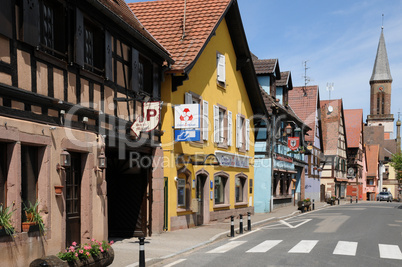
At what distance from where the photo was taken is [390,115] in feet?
433

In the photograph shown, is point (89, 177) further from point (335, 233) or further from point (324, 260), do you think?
point (335, 233)

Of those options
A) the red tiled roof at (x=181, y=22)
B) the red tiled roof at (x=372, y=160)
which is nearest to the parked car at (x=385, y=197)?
the red tiled roof at (x=372, y=160)

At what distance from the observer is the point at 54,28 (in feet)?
36.9

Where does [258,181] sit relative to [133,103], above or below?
below

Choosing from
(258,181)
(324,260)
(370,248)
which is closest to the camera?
(324,260)

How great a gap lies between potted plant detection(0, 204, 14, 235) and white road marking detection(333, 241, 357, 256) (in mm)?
7957

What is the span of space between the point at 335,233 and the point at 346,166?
4947 centimetres

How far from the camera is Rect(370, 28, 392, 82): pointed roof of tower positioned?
433 feet

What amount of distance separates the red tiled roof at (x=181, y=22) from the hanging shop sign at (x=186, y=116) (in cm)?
145

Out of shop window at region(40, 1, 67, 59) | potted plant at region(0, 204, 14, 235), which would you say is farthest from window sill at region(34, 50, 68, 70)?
potted plant at region(0, 204, 14, 235)

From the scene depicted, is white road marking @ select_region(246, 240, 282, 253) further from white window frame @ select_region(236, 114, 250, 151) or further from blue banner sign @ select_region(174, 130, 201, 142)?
white window frame @ select_region(236, 114, 250, 151)

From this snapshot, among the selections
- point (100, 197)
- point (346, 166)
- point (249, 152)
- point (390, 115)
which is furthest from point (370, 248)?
point (390, 115)

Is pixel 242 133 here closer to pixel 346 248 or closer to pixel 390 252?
pixel 346 248

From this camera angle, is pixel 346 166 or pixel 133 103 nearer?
pixel 133 103
